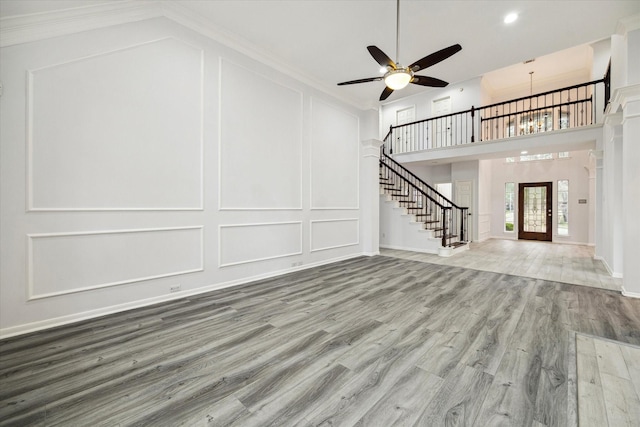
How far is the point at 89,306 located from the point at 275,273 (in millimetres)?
2392

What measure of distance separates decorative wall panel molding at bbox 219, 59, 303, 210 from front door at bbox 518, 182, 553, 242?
9.65 m

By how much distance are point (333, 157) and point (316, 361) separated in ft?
14.2

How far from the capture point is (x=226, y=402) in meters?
1.58

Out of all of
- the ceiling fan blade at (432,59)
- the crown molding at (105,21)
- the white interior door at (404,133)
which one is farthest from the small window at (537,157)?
the crown molding at (105,21)

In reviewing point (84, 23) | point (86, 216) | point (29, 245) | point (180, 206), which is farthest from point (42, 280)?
point (84, 23)

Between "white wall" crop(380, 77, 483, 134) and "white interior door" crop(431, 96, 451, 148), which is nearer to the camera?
"white wall" crop(380, 77, 483, 134)

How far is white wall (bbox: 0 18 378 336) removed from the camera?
2.46 m

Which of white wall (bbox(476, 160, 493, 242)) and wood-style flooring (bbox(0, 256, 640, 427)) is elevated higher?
white wall (bbox(476, 160, 493, 242))

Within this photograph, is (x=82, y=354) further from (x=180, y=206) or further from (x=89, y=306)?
(x=180, y=206)

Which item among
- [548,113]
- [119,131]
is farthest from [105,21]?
[548,113]

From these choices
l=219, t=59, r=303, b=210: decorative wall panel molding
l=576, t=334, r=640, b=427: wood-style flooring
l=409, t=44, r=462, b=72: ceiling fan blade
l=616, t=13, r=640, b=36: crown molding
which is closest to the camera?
l=576, t=334, r=640, b=427: wood-style flooring

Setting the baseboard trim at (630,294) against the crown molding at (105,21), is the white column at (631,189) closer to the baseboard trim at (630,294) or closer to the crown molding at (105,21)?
the baseboard trim at (630,294)

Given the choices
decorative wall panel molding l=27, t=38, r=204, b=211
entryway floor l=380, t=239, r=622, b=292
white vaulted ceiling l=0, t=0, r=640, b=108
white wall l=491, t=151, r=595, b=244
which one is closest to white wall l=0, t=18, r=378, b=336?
decorative wall panel molding l=27, t=38, r=204, b=211

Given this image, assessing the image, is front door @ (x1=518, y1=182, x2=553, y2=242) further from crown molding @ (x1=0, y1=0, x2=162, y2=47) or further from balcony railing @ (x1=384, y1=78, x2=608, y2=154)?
crown molding @ (x1=0, y1=0, x2=162, y2=47)
